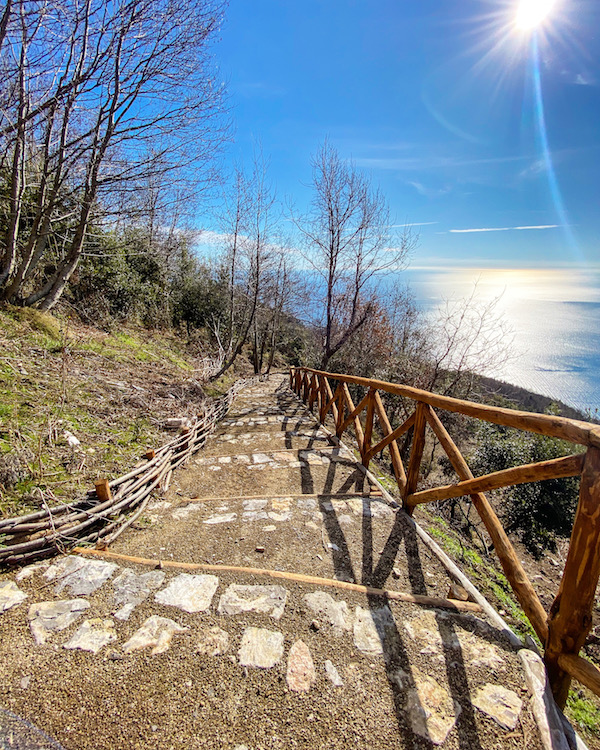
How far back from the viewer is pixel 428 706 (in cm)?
116

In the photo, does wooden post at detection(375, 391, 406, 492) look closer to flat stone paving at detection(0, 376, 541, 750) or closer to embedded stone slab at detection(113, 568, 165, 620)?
flat stone paving at detection(0, 376, 541, 750)

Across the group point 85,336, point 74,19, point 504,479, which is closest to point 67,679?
point 504,479

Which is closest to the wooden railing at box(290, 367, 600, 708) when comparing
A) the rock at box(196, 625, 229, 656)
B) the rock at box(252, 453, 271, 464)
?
the rock at box(196, 625, 229, 656)

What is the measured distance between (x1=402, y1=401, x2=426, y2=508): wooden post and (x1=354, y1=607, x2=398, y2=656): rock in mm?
1086

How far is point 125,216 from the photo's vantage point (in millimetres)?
5523

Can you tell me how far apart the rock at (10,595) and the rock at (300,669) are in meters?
1.25

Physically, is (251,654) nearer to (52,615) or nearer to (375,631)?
(375,631)

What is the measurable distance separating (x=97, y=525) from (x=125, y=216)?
206 inches

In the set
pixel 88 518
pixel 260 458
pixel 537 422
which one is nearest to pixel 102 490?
pixel 88 518

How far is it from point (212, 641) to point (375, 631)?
0.69m

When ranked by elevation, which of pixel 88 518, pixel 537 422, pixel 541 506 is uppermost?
pixel 537 422

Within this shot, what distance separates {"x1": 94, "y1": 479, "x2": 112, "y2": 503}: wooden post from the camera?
7.08 ft

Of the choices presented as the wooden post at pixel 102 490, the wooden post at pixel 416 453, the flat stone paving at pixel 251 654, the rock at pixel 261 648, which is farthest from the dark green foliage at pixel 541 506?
the wooden post at pixel 102 490

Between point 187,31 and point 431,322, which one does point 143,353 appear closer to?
point 187,31
